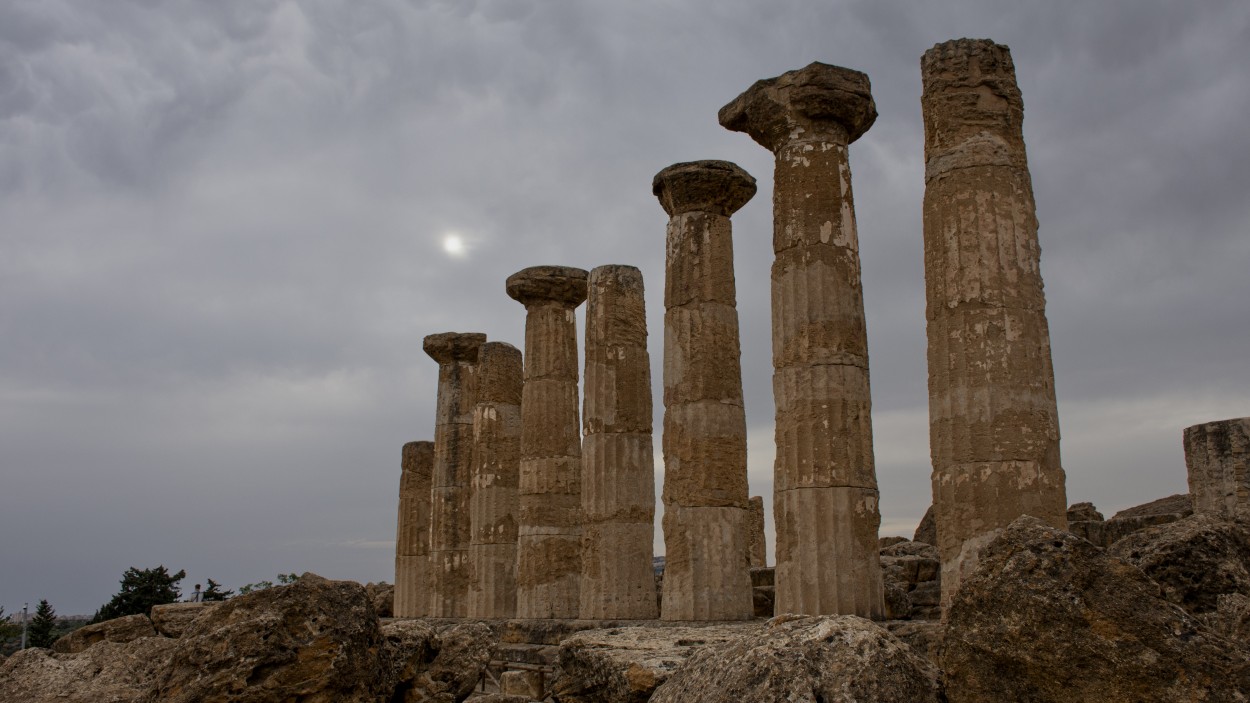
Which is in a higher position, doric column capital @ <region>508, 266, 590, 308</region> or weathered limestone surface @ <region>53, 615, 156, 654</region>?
doric column capital @ <region>508, 266, 590, 308</region>

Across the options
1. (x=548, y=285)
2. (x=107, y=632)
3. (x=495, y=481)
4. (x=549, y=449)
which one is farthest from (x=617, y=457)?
(x=107, y=632)

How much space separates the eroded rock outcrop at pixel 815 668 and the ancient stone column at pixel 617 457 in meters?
10.7

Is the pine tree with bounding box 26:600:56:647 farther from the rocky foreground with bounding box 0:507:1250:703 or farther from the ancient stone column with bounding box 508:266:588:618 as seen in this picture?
the rocky foreground with bounding box 0:507:1250:703

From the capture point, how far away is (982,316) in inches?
411

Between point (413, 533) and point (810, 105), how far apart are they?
678 inches

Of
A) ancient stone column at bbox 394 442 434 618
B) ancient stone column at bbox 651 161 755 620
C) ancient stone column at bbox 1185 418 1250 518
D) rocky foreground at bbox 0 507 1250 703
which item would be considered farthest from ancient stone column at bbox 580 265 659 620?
ancient stone column at bbox 394 442 434 618

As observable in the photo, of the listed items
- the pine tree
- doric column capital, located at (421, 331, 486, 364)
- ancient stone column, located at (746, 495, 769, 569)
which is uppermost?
doric column capital, located at (421, 331, 486, 364)

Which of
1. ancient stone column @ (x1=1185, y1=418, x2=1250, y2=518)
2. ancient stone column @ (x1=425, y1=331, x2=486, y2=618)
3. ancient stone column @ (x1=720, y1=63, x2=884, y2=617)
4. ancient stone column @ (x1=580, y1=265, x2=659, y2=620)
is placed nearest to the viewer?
ancient stone column @ (x1=720, y1=63, x2=884, y2=617)

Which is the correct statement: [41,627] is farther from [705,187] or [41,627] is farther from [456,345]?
[705,187]

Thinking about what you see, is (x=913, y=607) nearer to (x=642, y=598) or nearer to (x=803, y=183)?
(x=642, y=598)

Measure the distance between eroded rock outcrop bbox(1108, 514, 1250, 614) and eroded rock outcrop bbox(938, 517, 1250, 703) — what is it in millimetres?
1767

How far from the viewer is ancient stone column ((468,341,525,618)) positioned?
2206cm

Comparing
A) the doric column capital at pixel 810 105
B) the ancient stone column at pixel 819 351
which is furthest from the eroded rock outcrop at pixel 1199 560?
the doric column capital at pixel 810 105

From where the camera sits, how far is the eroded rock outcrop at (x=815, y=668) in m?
5.48
